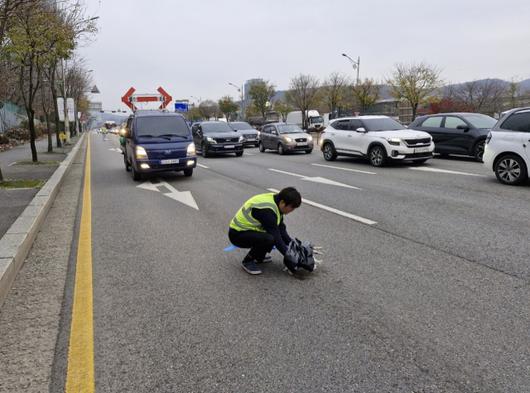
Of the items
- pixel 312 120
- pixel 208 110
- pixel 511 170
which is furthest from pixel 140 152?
pixel 208 110

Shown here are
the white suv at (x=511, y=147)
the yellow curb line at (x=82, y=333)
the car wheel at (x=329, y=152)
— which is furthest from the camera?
the car wheel at (x=329, y=152)

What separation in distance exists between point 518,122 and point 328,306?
798 cm

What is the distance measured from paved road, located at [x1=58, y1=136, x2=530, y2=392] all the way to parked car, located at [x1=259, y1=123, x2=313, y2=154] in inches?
531

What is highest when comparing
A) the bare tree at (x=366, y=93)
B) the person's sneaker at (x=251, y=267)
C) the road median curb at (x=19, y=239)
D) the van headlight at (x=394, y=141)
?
the bare tree at (x=366, y=93)

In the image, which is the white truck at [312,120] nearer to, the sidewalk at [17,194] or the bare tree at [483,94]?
the bare tree at [483,94]

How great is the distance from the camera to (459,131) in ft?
48.8

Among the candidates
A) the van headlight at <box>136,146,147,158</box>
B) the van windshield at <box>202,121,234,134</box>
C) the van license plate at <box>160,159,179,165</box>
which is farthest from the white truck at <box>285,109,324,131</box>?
the van headlight at <box>136,146,147,158</box>

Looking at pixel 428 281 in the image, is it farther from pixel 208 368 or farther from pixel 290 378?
pixel 208 368

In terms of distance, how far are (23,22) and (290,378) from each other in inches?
519

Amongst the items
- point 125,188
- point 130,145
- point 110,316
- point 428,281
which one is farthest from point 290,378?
point 130,145

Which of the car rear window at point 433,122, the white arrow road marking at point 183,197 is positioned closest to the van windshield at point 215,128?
the car rear window at point 433,122

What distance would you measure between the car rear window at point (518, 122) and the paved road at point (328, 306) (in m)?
2.55

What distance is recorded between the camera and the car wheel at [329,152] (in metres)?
16.3

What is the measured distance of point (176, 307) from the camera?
3799 millimetres
